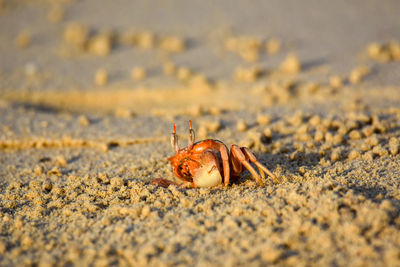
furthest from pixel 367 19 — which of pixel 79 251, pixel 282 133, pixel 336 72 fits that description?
pixel 79 251

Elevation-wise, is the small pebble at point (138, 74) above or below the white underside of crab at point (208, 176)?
above

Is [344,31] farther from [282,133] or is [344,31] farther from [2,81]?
[2,81]

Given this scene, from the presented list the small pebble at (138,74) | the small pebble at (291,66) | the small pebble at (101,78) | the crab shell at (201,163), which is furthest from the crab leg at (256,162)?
the small pebble at (101,78)

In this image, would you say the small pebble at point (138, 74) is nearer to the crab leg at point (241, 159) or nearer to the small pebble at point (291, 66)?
the small pebble at point (291, 66)

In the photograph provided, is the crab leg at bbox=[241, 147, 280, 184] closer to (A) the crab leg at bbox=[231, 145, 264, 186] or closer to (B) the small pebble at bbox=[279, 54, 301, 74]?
(A) the crab leg at bbox=[231, 145, 264, 186]

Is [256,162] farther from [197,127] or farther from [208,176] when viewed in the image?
[197,127]

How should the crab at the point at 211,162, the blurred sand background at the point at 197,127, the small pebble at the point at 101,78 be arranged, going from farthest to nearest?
the small pebble at the point at 101,78 < the crab at the point at 211,162 < the blurred sand background at the point at 197,127
